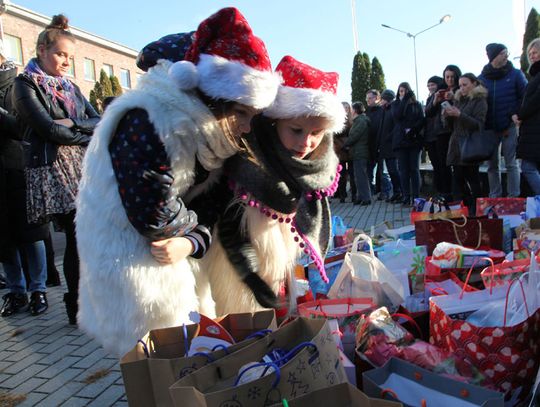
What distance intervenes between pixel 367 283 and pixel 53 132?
2.30m

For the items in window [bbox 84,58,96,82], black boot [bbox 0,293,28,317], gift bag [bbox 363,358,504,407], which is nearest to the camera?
gift bag [bbox 363,358,504,407]

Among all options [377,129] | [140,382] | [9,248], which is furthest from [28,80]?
[377,129]

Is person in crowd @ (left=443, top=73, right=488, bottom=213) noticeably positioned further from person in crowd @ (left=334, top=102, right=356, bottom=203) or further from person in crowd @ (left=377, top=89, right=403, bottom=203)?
person in crowd @ (left=334, top=102, right=356, bottom=203)

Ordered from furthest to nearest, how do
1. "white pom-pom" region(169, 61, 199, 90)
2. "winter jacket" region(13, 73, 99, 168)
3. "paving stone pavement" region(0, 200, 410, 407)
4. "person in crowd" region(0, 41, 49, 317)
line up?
"person in crowd" region(0, 41, 49, 317)
"winter jacket" region(13, 73, 99, 168)
"paving stone pavement" region(0, 200, 410, 407)
"white pom-pom" region(169, 61, 199, 90)

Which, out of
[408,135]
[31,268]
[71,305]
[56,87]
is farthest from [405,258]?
[408,135]

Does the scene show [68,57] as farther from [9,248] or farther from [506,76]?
[506,76]

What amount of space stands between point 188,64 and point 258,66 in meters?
0.26

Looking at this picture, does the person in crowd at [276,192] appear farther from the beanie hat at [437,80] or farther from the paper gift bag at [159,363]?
the beanie hat at [437,80]

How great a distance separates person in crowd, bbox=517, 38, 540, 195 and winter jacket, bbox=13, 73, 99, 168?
170 inches

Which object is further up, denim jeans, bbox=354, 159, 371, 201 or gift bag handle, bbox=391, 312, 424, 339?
denim jeans, bbox=354, 159, 371, 201

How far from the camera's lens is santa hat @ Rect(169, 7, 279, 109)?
64.5 inches

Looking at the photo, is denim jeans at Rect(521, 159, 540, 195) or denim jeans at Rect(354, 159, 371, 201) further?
denim jeans at Rect(354, 159, 371, 201)

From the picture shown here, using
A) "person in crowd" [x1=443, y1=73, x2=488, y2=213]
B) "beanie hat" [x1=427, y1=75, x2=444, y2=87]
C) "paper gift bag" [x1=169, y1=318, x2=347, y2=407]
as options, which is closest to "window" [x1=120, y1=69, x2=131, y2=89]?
"beanie hat" [x1=427, y1=75, x2=444, y2=87]

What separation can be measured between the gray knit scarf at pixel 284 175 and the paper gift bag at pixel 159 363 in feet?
1.99
